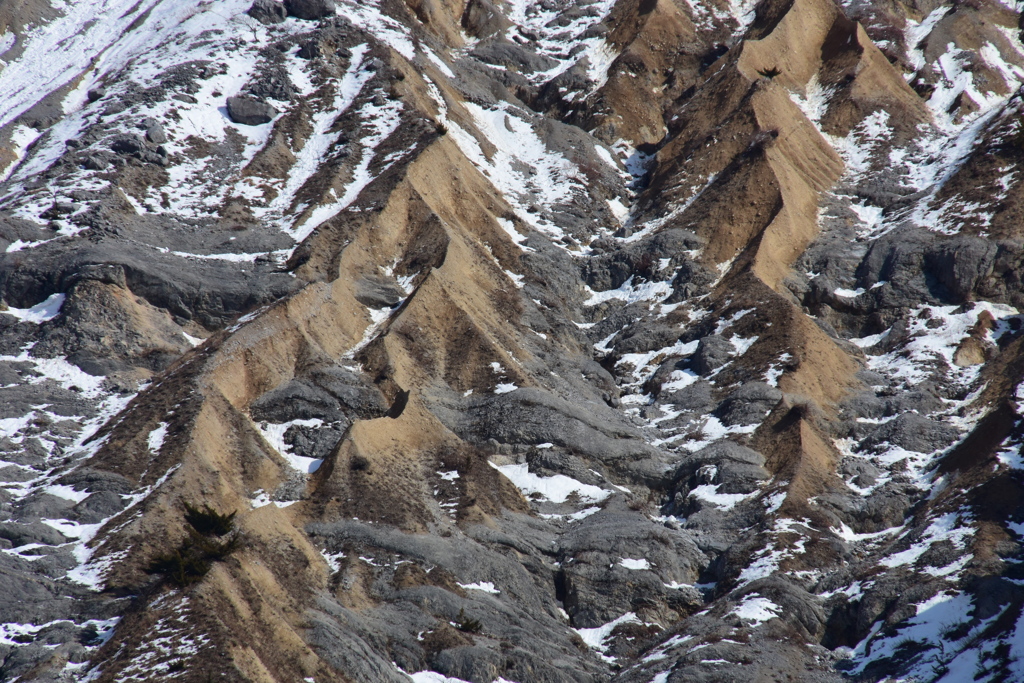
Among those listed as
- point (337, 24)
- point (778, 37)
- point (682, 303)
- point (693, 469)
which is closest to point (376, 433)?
point (693, 469)

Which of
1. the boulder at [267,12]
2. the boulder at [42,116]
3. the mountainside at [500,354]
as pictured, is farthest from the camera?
the boulder at [267,12]

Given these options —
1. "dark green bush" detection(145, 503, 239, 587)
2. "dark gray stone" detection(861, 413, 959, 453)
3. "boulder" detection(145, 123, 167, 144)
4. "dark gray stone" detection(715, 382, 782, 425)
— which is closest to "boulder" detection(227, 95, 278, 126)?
"boulder" detection(145, 123, 167, 144)

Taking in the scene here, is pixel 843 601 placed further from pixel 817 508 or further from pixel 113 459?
pixel 113 459

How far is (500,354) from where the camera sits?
42281 millimetres

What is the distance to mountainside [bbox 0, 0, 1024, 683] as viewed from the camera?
2850 centimetres

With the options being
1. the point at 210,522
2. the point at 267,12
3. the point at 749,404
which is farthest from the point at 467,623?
the point at 267,12

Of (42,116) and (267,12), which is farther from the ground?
(267,12)

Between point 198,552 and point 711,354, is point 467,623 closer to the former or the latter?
point 198,552

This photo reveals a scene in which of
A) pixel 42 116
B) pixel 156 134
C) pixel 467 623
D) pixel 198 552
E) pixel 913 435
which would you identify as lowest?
pixel 467 623

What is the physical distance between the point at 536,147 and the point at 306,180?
17.4 m

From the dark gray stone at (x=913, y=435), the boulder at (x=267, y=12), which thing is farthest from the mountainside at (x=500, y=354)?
the boulder at (x=267, y=12)

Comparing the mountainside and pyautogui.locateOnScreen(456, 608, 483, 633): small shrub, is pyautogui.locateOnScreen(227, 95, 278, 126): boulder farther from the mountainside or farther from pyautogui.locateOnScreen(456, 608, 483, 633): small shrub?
pyautogui.locateOnScreen(456, 608, 483, 633): small shrub

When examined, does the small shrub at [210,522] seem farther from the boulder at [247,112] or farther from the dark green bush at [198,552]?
the boulder at [247,112]

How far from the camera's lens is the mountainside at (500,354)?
28.5 metres
